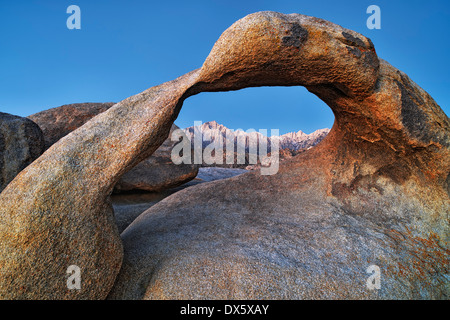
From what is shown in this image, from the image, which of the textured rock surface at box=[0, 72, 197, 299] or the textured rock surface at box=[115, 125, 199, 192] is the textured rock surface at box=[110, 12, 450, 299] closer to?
the textured rock surface at box=[0, 72, 197, 299]

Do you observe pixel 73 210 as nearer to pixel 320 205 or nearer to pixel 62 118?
pixel 320 205

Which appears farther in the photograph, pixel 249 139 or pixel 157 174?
pixel 249 139

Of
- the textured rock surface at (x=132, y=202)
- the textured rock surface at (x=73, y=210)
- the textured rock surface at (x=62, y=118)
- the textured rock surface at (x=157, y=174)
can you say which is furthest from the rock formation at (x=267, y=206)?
the textured rock surface at (x=62, y=118)

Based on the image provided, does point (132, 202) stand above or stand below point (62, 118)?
below

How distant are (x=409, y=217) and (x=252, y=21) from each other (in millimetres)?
3515

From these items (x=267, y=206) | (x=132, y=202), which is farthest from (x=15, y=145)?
(x=267, y=206)

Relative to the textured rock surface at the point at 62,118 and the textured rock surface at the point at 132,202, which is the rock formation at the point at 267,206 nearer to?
the textured rock surface at the point at 132,202

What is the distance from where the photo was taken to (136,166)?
23.5 ft

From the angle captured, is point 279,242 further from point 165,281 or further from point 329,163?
point 329,163

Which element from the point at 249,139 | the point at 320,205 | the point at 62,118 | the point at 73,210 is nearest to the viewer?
the point at 73,210

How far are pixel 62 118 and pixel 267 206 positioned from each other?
5.23 metres

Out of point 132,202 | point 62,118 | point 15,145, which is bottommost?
point 132,202

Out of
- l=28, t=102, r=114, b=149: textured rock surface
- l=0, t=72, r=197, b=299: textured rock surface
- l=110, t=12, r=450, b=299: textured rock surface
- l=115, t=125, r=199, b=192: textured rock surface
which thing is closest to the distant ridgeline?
l=115, t=125, r=199, b=192: textured rock surface

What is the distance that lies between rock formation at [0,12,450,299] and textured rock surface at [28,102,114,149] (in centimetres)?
344
